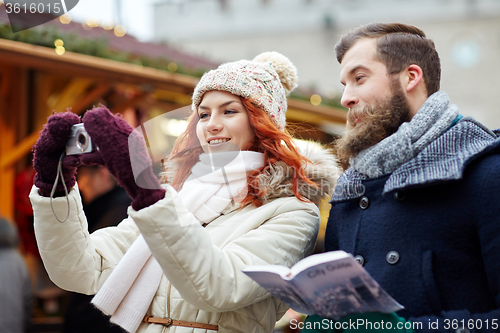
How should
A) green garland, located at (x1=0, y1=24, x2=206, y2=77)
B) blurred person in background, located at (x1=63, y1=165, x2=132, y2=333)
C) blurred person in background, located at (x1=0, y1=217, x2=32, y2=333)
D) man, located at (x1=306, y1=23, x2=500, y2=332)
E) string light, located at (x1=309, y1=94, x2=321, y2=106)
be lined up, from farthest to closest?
1. string light, located at (x1=309, y1=94, x2=321, y2=106)
2. green garland, located at (x1=0, y1=24, x2=206, y2=77)
3. blurred person in background, located at (x1=0, y1=217, x2=32, y2=333)
4. blurred person in background, located at (x1=63, y1=165, x2=132, y2=333)
5. man, located at (x1=306, y1=23, x2=500, y2=332)

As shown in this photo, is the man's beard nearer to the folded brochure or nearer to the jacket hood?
the jacket hood

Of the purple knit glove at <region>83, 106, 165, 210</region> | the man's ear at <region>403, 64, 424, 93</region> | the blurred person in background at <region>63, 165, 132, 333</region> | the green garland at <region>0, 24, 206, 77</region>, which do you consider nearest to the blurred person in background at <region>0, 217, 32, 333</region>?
the blurred person in background at <region>63, 165, 132, 333</region>

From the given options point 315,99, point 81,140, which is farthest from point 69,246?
point 315,99

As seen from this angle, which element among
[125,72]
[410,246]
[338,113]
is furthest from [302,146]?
[338,113]

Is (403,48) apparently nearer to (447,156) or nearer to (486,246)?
(447,156)

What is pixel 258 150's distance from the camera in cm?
173

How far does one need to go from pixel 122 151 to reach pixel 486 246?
0.93 meters

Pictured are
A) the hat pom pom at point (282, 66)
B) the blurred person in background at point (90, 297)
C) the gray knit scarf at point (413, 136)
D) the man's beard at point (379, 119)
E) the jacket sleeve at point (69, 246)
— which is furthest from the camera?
the blurred person in background at point (90, 297)

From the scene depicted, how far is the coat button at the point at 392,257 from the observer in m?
1.25

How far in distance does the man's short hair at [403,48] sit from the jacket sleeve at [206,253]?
61 centimetres

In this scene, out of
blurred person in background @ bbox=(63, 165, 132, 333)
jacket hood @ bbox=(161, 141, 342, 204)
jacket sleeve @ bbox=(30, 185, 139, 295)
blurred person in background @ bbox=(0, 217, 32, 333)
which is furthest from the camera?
blurred person in background @ bbox=(0, 217, 32, 333)

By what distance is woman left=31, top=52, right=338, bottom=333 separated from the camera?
122 centimetres

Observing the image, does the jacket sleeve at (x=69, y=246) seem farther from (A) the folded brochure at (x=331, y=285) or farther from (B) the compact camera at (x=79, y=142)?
(A) the folded brochure at (x=331, y=285)

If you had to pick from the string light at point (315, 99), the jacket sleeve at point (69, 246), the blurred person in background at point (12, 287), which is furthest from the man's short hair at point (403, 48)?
the string light at point (315, 99)
